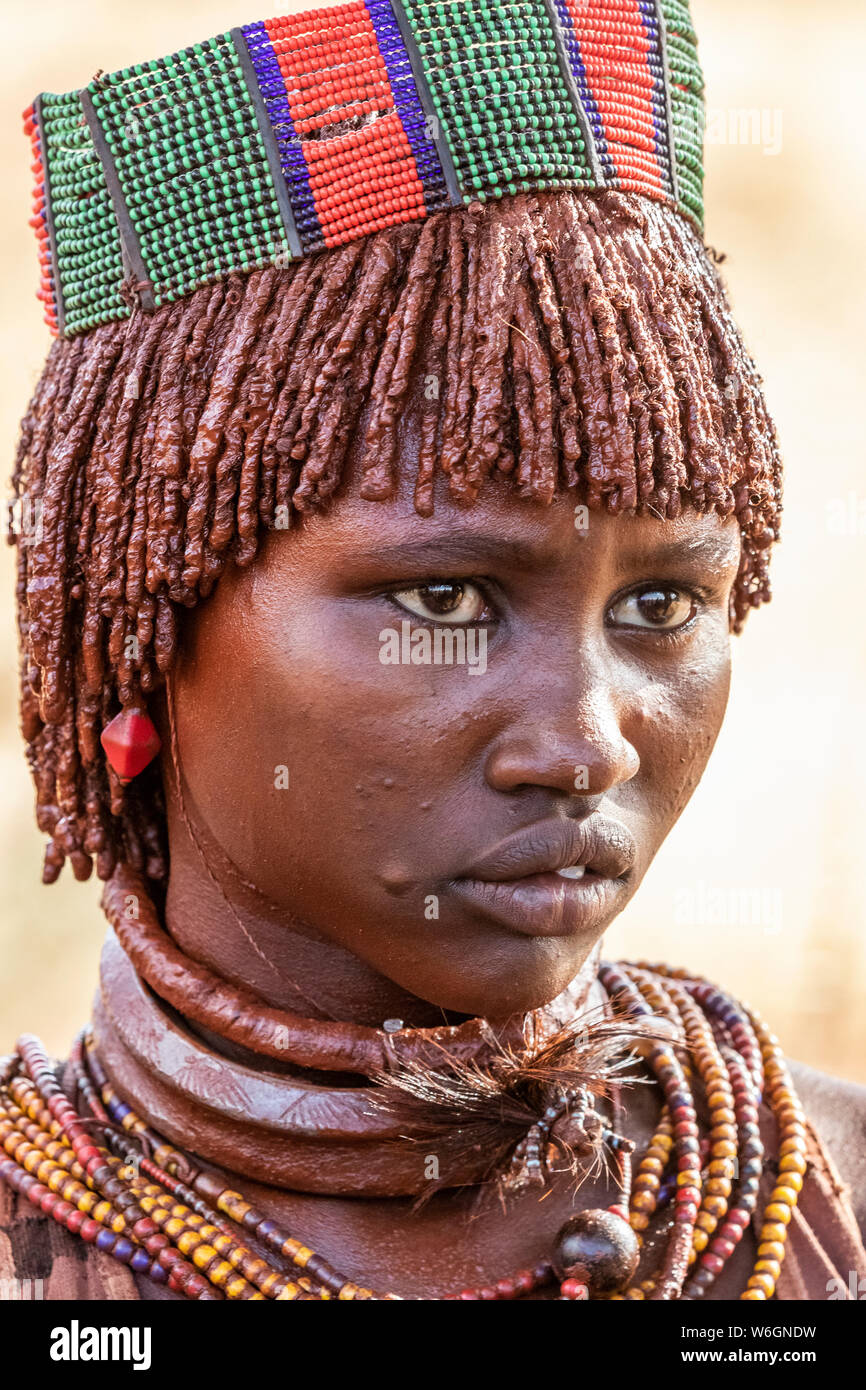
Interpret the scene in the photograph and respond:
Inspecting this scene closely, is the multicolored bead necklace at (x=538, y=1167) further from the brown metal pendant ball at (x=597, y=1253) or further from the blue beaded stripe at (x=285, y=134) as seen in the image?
the blue beaded stripe at (x=285, y=134)

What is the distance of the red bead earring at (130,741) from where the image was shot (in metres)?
2.14

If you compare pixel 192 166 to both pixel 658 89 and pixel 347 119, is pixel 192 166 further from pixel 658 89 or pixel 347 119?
pixel 658 89

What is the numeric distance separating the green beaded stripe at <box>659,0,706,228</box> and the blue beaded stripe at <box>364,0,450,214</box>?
381 mm

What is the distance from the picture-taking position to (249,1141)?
209 cm

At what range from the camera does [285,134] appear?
201 centimetres

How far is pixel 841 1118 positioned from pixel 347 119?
5.39 feet

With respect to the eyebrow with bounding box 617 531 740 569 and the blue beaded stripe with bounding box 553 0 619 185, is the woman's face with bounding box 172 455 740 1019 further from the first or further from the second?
the blue beaded stripe with bounding box 553 0 619 185

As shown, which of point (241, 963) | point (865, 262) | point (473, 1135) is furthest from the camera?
point (865, 262)

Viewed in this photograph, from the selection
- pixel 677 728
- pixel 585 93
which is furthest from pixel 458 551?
pixel 585 93

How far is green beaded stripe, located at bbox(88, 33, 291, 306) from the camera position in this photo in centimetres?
201

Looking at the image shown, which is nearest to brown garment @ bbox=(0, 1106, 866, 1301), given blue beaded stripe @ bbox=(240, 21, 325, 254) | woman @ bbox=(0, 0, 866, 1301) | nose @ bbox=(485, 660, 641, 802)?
woman @ bbox=(0, 0, 866, 1301)

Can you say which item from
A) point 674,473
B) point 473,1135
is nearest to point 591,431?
point 674,473
